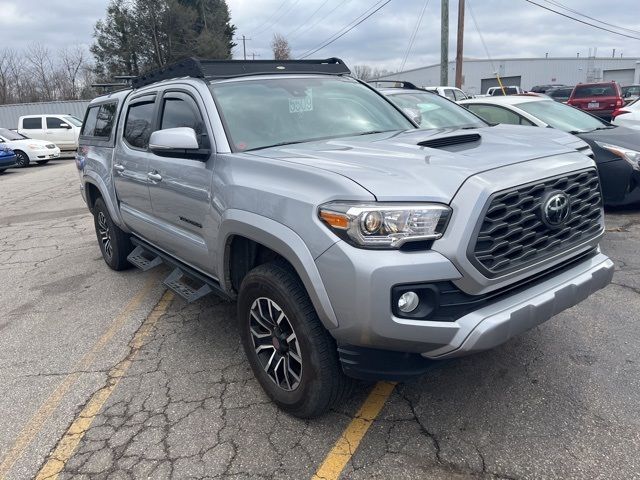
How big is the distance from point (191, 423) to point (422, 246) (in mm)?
1722

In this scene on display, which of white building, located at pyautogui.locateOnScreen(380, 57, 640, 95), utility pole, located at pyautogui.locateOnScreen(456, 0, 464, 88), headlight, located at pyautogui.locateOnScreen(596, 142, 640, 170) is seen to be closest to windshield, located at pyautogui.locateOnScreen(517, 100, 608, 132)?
headlight, located at pyautogui.locateOnScreen(596, 142, 640, 170)

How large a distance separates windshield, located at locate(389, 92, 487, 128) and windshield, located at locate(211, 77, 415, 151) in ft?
6.64

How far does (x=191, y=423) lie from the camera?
9.92ft

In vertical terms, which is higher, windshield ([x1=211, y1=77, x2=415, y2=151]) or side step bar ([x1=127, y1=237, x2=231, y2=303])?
windshield ([x1=211, y1=77, x2=415, y2=151])

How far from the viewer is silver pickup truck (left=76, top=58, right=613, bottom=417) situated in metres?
2.33

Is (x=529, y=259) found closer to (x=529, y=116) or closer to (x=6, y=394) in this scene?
(x=6, y=394)

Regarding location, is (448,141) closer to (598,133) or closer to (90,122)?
(598,133)

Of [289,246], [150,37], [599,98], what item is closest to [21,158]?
[289,246]

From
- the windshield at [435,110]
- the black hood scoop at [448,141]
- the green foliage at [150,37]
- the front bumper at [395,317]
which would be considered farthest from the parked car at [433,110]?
the green foliage at [150,37]

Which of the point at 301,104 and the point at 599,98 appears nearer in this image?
the point at 301,104

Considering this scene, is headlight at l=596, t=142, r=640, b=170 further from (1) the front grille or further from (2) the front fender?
(2) the front fender

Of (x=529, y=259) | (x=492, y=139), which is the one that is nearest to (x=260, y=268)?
(x=529, y=259)

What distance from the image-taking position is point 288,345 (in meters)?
2.91

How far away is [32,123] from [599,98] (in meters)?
23.8
